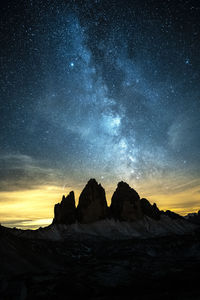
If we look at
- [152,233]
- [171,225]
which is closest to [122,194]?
[152,233]

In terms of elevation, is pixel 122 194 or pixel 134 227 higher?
pixel 122 194

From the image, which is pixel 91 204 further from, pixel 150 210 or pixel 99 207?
pixel 150 210

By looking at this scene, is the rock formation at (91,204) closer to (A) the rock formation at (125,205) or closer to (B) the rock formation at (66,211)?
(B) the rock formation at (66,211)

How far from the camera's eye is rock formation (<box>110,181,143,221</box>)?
5049 inches

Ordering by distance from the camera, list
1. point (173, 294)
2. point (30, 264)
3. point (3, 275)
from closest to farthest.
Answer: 1. point (173, 294)
2. point (3, 275)
3. point (30, 264)

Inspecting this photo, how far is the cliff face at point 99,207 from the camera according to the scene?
116 meters

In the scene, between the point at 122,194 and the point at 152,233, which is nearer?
the point at 152,233

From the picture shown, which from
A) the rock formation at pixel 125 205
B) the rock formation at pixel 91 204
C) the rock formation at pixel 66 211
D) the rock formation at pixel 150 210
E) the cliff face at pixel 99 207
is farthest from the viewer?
the rock formation at pixel 150 210

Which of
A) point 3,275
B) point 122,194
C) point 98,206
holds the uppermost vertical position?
point 122,194

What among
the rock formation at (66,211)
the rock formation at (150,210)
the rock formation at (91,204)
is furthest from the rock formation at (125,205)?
the rock formation at (66,211)

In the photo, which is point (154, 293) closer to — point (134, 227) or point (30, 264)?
point (30, 264)

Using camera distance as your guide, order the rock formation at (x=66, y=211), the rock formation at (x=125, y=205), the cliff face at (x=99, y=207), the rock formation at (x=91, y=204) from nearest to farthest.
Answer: the rock formation at (x=66, y=211) → the cliff face at (x=99, y=207) → the rock formation at (x=91, y=204) → the rock formation at (x=125, y=205)

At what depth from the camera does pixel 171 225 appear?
141125 millimetres

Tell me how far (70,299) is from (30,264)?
15.5 m
